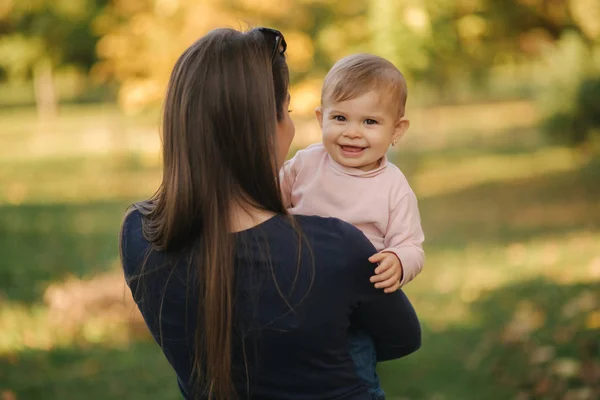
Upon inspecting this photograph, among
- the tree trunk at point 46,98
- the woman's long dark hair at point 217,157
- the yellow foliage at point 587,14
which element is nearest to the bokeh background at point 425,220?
the yellow foliage at point 587,14

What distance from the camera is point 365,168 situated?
2123 millimetres

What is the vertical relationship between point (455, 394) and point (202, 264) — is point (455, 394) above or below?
below

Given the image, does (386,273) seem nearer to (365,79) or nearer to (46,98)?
(365,79)

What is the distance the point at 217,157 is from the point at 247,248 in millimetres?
200

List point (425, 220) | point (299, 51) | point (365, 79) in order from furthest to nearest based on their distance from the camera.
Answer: point (425, 220) < point (299, 51) < point (365, 79)

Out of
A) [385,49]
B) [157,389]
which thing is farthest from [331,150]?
[385,49]

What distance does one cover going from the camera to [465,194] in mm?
13750

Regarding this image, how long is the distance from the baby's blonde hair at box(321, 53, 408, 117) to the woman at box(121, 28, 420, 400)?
0.21 meters

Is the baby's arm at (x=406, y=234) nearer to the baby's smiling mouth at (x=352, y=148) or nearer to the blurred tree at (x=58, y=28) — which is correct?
the baby's smiling mouth at (x=352, y=148)

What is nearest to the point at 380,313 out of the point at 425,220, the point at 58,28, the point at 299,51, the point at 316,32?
the point at 299,51

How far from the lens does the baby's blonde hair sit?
2068 millimetres

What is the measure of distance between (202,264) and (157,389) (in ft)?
13.3

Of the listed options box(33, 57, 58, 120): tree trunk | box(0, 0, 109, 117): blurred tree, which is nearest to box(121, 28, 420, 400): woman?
box(0, 0, 109, 117): blurred tree

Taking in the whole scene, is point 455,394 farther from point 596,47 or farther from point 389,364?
point 596,47
